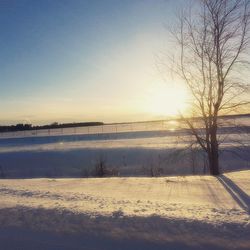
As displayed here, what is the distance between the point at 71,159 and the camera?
35875mm

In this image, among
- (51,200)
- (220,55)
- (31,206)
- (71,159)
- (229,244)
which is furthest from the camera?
(71,159)

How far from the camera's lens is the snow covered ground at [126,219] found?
6461 mm

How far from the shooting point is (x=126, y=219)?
23.9ft

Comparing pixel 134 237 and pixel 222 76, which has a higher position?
pixel 222 76

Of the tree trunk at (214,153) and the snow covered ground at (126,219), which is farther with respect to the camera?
the tree trunk at (214,153)

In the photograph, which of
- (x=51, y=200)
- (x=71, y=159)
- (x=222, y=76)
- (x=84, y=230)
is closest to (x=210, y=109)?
(x=222, y=76)

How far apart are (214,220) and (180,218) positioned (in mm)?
539

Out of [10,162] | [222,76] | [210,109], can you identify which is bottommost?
[10,162]

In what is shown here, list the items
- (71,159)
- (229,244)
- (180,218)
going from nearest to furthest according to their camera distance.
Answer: (229,244) < (180,218) < (71,159)

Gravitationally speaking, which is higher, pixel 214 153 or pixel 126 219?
pixel 214 153

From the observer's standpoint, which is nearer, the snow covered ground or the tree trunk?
the snow covered ground

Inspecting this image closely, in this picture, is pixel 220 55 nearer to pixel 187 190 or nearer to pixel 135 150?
pixel 187 190

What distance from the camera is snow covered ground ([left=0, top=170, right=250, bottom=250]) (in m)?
6.46

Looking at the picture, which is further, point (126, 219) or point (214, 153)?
point (214, 153)
